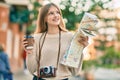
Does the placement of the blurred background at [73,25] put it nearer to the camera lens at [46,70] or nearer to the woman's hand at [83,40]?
the woman's hand at [83,40]

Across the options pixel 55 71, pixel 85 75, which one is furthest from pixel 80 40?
pixel 85 75

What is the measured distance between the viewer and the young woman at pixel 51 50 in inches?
205

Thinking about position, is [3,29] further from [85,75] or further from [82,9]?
[82,9]

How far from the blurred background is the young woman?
1200mm

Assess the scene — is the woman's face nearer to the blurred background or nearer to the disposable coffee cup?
the disposable coffee cup

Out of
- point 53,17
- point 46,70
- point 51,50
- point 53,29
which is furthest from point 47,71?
point 53,17

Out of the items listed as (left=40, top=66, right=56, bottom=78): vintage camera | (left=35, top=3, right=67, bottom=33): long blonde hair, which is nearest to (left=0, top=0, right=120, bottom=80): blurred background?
(left=35, top=3, right=67, bottom=33): long blonde hair

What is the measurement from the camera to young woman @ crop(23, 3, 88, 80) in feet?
17.1

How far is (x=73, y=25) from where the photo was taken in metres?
13.3

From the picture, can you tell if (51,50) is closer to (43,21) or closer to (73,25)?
(43,21)

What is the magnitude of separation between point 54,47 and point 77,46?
0.23 m

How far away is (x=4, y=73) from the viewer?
13531 mm

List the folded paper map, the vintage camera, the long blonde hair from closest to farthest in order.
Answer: the folded paper map, the vintage camera, the long blonde hair

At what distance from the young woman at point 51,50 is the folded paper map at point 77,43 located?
5 cm
